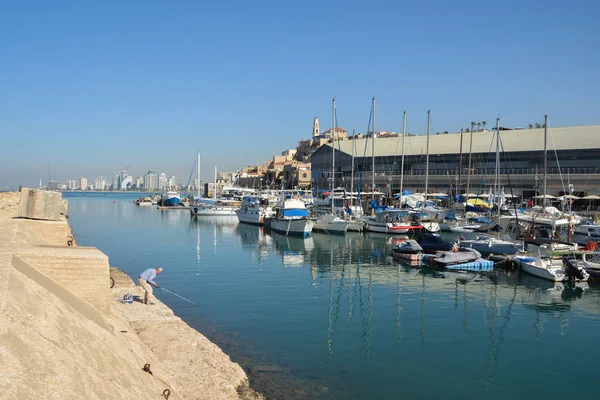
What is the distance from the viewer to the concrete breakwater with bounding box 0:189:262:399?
655 centimetres

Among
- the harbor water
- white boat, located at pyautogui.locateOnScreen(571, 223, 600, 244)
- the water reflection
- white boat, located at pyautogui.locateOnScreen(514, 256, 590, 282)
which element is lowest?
the water reflection

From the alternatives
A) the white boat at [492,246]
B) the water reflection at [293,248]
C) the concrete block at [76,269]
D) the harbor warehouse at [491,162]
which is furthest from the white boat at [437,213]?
the concrete block at [76,269]

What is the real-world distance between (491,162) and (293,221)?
46.2 m

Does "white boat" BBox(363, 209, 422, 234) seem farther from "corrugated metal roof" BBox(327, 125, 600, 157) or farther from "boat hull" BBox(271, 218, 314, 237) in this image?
"corrugated metal roof" BBox(327, 125, 600, 157)

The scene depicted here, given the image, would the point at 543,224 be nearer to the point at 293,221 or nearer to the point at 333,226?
the point at 333,226

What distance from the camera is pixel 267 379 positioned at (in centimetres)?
1373

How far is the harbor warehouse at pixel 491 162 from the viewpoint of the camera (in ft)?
263

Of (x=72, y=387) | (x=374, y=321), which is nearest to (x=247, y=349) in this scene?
(x=374, y=321)

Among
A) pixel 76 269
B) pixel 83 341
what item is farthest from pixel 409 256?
pixel 83 341

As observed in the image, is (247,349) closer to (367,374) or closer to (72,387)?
(367,374)

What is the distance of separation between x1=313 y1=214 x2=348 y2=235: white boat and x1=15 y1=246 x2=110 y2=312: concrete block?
4488cm

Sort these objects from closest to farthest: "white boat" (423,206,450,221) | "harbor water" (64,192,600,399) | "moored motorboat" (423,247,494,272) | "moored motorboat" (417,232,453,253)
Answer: "harbor water" (64,192,600,399) → "moored motorboat" (423,247,494,272) → "moored motorboat" (417,232,453,253) → "white boat" (423,206,450,221)

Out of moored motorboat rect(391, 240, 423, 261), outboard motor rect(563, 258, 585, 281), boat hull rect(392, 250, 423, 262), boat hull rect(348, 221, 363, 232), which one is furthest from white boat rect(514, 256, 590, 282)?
boat hull rect(348, 221, 363, 232)

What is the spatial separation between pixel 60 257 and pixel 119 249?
113ft
